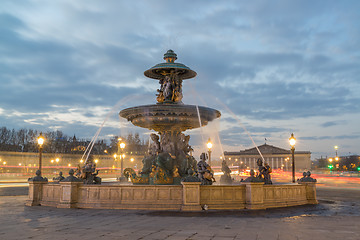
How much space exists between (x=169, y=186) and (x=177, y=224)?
9.81 ft

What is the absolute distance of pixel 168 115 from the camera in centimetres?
1611

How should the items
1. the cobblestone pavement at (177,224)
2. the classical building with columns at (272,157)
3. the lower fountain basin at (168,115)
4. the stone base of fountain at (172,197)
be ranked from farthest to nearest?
the classical building with columns at (272,157) → the lower fountain basin at (168,115) → the stone base of fountain at (172,197) → the cobblestone pavement at (177,224)

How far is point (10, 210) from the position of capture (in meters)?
12.9

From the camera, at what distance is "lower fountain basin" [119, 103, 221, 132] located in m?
15.9

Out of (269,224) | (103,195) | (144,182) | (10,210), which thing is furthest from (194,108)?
(10,210)

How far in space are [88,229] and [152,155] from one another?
8.76 meters

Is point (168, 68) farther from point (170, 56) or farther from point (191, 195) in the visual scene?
point (191, 195)

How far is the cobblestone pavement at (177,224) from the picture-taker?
801 centimetres

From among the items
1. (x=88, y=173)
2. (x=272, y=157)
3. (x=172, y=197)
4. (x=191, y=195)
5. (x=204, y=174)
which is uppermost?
(x=272, y=157)

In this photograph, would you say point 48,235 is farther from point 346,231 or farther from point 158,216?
point 346,231

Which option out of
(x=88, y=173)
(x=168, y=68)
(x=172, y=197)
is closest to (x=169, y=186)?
(x=172, y=197)

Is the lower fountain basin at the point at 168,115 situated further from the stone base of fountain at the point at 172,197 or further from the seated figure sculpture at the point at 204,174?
the stone base of fountain at the point at 172,197

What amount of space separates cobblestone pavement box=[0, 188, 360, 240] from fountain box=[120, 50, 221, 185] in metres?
4.65

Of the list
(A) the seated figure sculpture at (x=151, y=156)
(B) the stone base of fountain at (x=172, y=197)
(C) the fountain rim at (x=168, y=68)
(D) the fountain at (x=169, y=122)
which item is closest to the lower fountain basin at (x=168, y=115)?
(D) the fountain at (x=169, y=122)
